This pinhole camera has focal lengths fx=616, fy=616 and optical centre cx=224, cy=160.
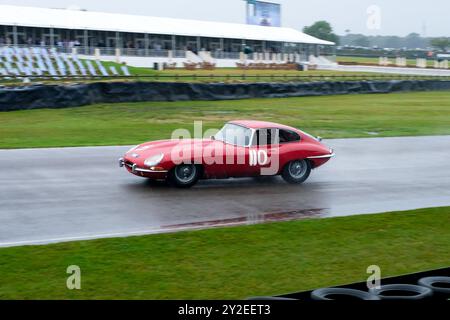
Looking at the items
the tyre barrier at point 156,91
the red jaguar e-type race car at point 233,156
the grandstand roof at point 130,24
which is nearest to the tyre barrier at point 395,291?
the red jaguar e-type race car at point 233,156

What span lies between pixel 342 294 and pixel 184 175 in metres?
6.31

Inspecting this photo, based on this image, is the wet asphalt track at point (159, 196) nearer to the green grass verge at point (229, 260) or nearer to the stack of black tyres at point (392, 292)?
the green grass verge at point (229, 260)

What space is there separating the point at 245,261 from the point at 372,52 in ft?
314

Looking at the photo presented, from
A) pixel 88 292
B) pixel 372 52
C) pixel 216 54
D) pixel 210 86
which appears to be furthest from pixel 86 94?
pixel 372 52

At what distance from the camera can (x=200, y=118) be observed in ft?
76.6

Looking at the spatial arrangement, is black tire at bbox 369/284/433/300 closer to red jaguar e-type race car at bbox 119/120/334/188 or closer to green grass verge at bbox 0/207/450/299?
green grass verge at bbox 0/207/450/299

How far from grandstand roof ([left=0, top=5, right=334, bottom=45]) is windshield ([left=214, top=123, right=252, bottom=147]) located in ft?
123

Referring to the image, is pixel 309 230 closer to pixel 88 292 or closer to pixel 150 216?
pixel 150 216

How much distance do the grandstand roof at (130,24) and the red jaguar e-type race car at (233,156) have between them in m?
37.7

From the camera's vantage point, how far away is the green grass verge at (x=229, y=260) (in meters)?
6.23

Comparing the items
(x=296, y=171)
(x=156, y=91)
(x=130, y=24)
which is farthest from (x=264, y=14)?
(x=296, y=171)

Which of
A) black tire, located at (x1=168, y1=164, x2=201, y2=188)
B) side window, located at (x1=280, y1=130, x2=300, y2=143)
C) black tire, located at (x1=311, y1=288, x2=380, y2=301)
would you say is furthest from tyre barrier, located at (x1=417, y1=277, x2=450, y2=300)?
side window, located at (x1=280, y1=130, x2=300, y2=143)

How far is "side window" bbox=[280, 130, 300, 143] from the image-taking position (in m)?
12.1

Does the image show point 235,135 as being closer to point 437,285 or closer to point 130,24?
point 437,285
